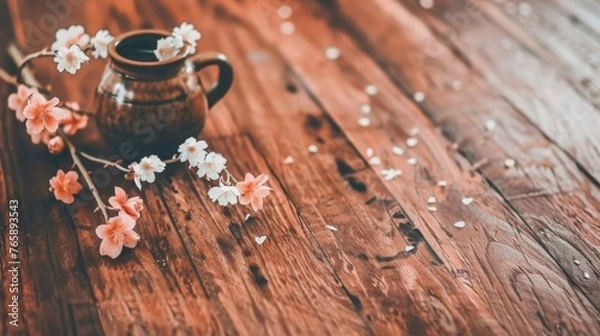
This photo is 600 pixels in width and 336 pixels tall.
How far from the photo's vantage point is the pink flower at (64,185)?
1097mm

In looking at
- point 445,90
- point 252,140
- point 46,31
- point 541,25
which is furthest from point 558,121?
point 46,31


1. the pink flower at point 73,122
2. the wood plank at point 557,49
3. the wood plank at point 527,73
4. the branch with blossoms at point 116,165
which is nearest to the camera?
the branch with blossoms at point 116,165

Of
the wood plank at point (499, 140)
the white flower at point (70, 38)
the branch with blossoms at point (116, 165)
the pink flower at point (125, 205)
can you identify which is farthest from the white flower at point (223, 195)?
the wood plank at point (499, 140)

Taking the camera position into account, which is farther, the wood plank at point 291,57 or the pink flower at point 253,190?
the wood plank at point 291,57

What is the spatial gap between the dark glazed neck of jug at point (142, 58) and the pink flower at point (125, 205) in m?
0.19

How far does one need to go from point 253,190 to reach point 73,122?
1.25 ft

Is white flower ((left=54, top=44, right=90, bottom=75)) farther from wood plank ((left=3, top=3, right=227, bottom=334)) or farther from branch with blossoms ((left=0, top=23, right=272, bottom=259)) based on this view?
wood plank ((left=3, top=3, right=227, bottom=334))

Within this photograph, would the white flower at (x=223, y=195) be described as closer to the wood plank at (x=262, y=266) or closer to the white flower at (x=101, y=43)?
Answer: the wood plank at (x=262, y=266)

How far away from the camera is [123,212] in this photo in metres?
1.03

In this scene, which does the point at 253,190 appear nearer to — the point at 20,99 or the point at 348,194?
the point at 348,194

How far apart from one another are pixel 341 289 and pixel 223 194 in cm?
23

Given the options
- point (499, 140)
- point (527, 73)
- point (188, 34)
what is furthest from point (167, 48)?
point (527, 73)

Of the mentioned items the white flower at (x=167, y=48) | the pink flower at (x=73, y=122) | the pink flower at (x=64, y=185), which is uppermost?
the white flower at (x=167, y=48)

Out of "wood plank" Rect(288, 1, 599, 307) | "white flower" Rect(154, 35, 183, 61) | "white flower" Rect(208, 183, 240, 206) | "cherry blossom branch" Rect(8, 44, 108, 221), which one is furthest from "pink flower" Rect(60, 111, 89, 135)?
"wood plank" Rect(288, 1, 599, 307)
